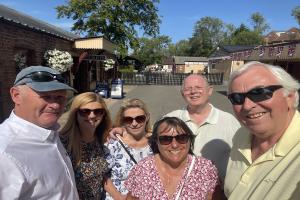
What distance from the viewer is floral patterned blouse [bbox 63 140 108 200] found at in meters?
2.85

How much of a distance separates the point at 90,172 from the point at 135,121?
673 millimetres

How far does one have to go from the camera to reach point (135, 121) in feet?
10.7

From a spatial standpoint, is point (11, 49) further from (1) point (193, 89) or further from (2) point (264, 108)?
(2) point (264, 108)

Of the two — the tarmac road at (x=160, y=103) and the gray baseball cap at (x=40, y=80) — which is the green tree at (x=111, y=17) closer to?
the tarmac road at (x=160, y=103)

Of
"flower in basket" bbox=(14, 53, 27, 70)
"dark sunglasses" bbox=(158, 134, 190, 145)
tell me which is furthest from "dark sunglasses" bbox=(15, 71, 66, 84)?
"flower in basket" bbox=(14, 53, 27, 70)

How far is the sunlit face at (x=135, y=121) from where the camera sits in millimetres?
3232

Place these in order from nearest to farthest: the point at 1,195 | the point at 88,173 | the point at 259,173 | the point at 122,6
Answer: the point at 1,195, the point at 259,173, the point at 88,173, the point at 122,6

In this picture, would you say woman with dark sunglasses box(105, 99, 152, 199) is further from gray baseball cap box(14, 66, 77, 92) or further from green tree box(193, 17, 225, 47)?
green tree box(193, 17, 225, 47)

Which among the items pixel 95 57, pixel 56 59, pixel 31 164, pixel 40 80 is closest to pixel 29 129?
pixel 31 164

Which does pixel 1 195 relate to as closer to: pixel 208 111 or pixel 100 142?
pixel 100 142

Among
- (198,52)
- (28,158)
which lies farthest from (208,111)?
(198,52)

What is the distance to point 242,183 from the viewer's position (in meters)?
2.05

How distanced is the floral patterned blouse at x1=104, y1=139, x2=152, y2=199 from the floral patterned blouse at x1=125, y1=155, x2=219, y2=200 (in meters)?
0.39

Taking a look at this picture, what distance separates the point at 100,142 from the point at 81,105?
0.40 meters
